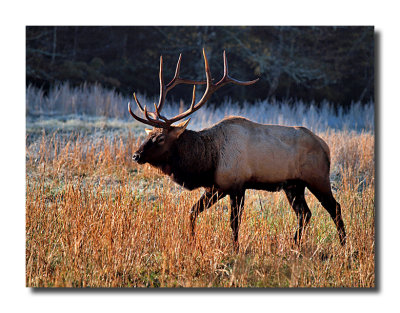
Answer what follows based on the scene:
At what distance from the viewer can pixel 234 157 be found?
4352 mm

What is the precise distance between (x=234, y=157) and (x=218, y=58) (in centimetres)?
465

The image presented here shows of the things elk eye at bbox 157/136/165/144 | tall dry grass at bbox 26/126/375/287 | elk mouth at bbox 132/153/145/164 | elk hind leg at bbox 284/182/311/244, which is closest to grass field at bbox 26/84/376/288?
tall dry grass at bbox 26/126/375/287

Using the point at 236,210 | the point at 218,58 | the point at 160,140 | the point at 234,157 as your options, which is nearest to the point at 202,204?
the point at 236,210

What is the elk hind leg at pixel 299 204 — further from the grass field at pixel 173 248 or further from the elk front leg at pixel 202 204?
the elk front leg at pixel 202 204

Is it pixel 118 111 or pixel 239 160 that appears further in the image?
pixel 118 111

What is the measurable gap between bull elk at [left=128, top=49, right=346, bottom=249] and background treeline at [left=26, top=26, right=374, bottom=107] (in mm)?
1072

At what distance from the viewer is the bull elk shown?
4281mm

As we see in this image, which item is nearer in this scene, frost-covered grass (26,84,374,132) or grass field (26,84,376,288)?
grass field (26,84,376,288)

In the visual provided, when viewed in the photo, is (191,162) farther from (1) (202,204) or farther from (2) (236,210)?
(2) (236,210)

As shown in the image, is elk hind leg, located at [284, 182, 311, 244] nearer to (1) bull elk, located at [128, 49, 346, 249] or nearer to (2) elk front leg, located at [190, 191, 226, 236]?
(1) bull elk, located at [128, 49, 346, 249]

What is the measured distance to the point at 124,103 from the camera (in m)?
8.45
